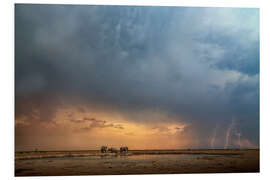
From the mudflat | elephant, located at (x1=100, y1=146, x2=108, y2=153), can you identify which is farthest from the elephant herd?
the mudflat

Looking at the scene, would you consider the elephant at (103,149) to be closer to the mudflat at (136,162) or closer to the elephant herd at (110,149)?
the elephant herd at (110,149)

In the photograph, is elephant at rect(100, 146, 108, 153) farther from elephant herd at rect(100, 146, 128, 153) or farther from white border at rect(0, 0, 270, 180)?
white border at rect(0, 0, 270, 180)

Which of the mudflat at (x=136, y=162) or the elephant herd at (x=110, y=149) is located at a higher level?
the elephant herd at (x=110, y=149)

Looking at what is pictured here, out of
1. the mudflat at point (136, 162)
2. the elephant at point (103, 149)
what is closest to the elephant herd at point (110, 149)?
the elephant at point (103, 149)

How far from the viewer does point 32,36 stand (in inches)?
300

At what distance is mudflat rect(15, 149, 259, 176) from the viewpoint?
7395mm

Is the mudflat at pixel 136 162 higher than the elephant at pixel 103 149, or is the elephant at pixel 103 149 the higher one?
the elephant at pixel 103 149

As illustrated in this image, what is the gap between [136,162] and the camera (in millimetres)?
7969

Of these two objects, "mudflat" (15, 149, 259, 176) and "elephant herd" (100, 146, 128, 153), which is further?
"elephant herd" (100, 146, 128, 153)

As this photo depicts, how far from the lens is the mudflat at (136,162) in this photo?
24.3 feet

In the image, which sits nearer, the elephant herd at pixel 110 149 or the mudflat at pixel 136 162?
the mudflat at pixel 136 162
